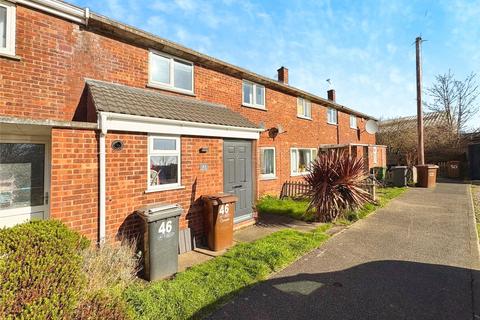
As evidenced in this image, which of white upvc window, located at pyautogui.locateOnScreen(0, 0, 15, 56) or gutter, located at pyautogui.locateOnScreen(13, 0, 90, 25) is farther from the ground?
gutter, located at pyautogui.locateOnScreen(13, 0, 90, 25)

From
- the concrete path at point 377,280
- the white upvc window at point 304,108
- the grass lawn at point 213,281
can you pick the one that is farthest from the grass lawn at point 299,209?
the white upvc window at point 304,108

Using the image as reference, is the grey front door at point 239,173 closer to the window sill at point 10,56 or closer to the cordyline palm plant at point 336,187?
the cordyline palm plant at point 336,187

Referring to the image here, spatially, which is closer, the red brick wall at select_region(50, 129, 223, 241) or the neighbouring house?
the red brick wall at select_region(50, 129, 223, 241)

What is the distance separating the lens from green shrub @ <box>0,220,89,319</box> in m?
2.30

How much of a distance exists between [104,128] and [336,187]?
6675 millimetres

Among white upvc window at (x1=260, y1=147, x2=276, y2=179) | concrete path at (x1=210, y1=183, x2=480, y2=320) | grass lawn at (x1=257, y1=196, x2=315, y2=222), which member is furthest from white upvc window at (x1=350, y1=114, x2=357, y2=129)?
concrete path at (x1=210, y1=183, x2=480, y2=320)

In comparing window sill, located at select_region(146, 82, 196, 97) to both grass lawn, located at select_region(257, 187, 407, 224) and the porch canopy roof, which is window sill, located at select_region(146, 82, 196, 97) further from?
grass lawn, located at select_region(257, 187, 407, 224)

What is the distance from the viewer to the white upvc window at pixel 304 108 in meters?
14.1

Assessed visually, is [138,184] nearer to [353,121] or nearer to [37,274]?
[37,274]

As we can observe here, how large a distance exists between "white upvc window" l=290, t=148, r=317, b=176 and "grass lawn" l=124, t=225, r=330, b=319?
7571 mm

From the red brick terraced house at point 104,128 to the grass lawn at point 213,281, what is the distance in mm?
1508

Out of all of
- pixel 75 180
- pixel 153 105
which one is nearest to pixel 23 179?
pixel 75 180

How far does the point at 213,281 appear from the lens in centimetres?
418

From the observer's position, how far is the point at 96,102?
4961mm
